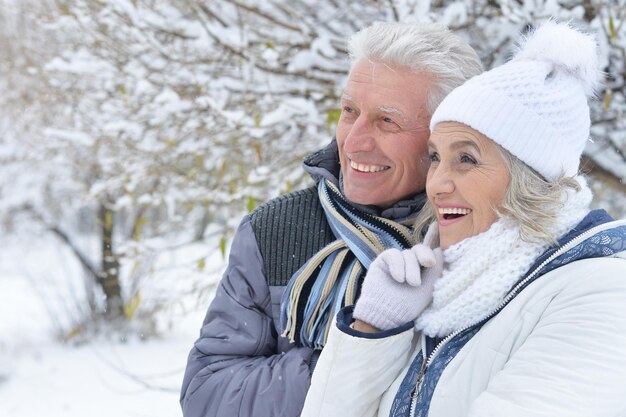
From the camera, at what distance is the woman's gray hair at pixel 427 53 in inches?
70.3

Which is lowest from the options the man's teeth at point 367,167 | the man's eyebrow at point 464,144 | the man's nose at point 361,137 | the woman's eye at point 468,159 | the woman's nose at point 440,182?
the man's teeth at point 367,167

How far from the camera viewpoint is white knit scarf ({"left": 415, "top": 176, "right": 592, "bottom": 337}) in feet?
4.51

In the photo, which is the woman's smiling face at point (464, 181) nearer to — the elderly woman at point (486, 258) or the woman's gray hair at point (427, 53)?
the elderly woman at point (486, 258)

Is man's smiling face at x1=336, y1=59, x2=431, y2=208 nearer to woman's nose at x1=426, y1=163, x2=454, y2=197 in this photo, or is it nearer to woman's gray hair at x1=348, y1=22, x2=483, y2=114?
woman's gray hair at x1=348, y1=22, x2=483, y2=114

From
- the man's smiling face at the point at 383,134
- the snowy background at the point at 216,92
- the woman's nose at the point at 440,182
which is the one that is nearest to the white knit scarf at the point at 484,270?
the woman's nose at the point at 440,182

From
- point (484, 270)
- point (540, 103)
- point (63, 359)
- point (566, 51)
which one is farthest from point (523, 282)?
point (63, 359)

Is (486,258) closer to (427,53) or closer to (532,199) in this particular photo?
(532,199)

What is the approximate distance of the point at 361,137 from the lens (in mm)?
1834

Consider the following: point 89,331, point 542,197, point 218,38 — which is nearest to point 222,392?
point 542,197

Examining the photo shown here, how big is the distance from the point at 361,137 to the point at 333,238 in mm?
292

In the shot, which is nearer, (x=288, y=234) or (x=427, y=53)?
(x=427, y=53)

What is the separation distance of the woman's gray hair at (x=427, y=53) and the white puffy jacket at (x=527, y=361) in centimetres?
67

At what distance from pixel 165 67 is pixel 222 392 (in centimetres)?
255

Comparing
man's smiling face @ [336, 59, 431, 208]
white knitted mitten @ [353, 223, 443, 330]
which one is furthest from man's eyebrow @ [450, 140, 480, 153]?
man's smiling face @ [336, 59, 431, 208]
